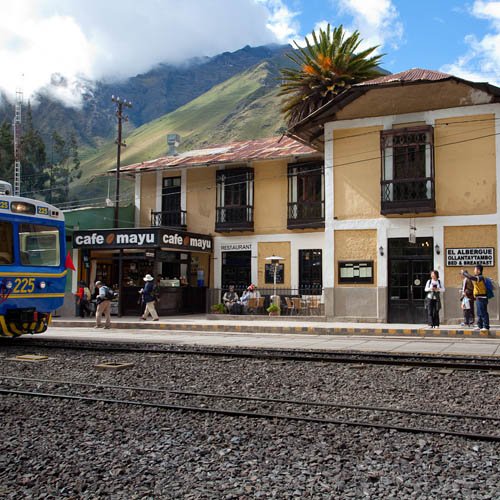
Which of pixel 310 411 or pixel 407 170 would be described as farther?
pixel 407 170

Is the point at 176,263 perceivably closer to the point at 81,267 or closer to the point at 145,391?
the point at 81,267

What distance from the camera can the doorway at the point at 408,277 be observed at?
833 inches

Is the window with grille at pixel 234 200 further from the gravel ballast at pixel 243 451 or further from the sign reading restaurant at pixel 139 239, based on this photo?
the gravel ballast at pixel 243 451

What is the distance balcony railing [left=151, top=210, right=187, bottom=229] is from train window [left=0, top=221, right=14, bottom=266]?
662 inches

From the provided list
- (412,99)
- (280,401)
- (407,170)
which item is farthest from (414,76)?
(280,401)

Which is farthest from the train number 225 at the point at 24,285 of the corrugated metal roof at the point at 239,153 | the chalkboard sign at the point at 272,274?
the corrugated metal roof at the point at 239,153

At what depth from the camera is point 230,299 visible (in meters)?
24.9

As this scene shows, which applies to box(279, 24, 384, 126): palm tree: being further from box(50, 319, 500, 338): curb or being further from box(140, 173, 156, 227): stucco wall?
box(50, 319, 500, 338): curb

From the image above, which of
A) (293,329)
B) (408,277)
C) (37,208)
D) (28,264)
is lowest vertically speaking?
(293,329)

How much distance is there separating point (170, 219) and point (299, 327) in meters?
12.5

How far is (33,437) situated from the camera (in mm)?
5965

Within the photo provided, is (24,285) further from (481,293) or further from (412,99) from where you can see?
(412,99)

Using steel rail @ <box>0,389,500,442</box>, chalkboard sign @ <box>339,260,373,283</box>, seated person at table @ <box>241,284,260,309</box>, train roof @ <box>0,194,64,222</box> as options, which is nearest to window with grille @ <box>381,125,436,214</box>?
chalkboard sign @ <box>339,260,373,283</box>

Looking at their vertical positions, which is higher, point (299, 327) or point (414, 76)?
point (414, 76)
